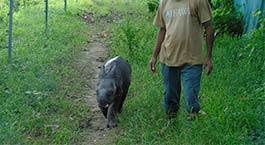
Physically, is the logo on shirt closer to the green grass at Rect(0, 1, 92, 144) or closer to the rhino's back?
the rhino's back

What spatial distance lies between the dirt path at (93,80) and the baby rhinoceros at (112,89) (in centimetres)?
20

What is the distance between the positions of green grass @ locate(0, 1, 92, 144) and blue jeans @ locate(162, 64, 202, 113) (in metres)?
1.22

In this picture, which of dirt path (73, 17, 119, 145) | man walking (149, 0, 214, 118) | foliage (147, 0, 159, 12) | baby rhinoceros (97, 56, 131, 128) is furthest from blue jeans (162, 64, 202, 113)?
foliage (147, 0, 159, 12)

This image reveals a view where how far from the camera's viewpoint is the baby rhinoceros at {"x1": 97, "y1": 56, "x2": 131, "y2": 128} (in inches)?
246

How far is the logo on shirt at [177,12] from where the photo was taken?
5543mm

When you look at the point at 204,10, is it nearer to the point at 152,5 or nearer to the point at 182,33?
the point at 182,33

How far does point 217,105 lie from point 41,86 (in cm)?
281

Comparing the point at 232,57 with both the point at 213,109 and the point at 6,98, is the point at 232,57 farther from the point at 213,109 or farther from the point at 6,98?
the point at 6,98

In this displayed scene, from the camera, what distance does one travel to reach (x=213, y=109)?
5.94m

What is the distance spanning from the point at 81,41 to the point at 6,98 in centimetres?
468

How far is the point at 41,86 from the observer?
24.8ft

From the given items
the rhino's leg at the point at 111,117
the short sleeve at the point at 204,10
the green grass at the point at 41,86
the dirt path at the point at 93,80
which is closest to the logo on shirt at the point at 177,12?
the short sleeve at the point at 204,10

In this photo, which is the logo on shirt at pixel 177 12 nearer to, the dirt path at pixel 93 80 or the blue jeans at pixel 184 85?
the blue jeans at pixel 184 85

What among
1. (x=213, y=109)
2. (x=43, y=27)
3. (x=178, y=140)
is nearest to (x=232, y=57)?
(x=213, y=109)
